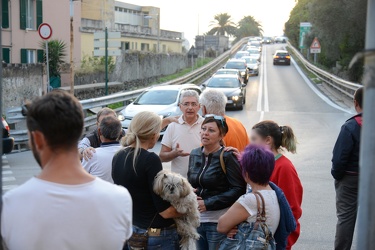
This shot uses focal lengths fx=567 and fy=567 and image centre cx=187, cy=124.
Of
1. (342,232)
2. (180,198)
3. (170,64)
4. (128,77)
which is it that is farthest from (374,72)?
(170,64)

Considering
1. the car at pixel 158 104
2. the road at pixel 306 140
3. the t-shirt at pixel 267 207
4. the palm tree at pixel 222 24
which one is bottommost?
the road at pixel 306 140

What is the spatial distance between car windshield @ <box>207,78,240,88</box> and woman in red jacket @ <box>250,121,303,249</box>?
2279 centimetres

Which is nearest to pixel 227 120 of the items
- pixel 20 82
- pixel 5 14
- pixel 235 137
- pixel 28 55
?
pixel 235 137

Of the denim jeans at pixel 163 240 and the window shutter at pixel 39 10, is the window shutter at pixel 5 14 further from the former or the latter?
the denim jeans at pixel 163 240

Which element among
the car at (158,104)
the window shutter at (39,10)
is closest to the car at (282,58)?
the window shutter at (39,10)

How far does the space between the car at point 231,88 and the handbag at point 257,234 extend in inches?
844

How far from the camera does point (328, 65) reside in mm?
53719

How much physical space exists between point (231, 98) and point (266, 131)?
2061cm

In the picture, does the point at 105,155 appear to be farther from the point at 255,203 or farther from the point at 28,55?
the point at 28,55

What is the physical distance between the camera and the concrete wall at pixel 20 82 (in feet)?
68.9

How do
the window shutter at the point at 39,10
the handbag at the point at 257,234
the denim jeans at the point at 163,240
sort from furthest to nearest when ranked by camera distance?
the window shutter at the point at 39,10
the denim jeans at the point at 163,240
the handbag at the point at 257,234

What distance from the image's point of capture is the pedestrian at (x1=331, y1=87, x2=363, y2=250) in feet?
18.4

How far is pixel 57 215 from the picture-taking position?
2.49 metres

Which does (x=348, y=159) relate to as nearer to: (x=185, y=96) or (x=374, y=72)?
(x=185, y=96)
